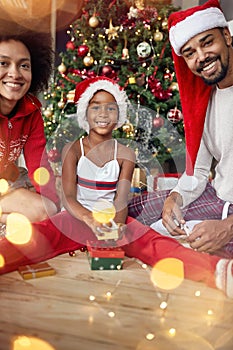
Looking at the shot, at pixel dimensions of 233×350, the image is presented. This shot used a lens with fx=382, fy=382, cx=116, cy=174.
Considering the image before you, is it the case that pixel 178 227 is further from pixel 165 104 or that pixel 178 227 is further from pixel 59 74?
pixel 59 74

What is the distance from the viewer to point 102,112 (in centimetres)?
110

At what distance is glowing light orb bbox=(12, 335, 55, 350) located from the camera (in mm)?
564

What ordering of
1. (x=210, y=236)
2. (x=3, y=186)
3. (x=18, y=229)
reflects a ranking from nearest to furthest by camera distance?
1. (x=210, y=236)
2. (x=18, y=229)
3. (x=3, y=186)

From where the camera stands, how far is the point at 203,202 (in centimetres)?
112

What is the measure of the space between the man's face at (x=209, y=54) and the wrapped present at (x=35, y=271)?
2.00ft

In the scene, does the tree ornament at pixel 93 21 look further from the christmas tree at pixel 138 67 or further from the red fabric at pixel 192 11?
the red fabric at pixel 192 11

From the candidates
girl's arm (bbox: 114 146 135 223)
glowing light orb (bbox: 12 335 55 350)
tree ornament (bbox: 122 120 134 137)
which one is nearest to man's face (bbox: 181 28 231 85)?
girl's arm (bbox: 114 146 135 223)

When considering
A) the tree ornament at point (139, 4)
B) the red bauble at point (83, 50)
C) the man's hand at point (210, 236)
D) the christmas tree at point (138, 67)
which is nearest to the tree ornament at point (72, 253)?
the man's hand at point (210, 236)

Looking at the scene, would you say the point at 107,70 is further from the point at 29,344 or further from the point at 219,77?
the point at 29,344

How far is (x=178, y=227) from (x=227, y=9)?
2.89 feet

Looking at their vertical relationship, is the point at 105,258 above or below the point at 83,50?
below

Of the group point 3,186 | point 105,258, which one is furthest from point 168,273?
point 3,186

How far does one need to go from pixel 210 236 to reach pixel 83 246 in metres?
0.33

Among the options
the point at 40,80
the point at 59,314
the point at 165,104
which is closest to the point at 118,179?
the point at 40,80
